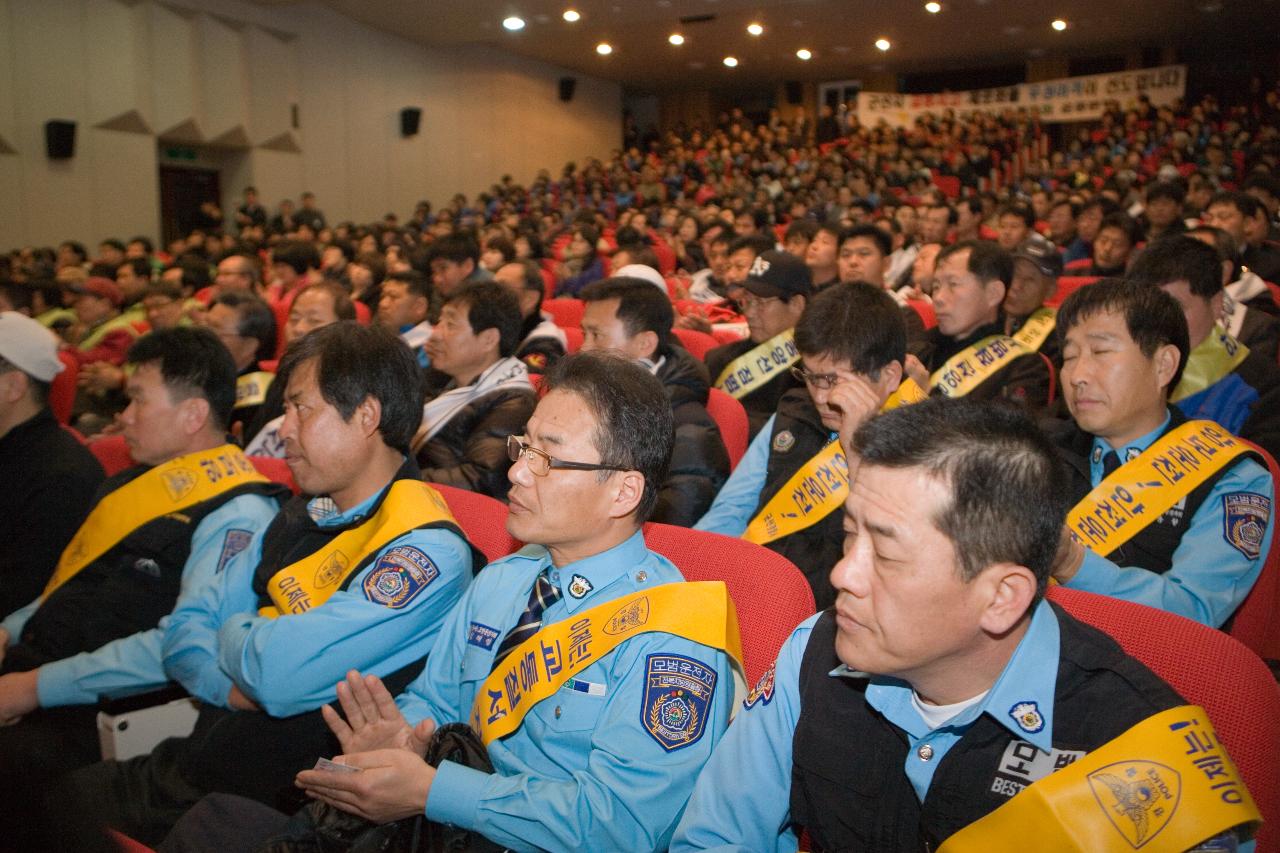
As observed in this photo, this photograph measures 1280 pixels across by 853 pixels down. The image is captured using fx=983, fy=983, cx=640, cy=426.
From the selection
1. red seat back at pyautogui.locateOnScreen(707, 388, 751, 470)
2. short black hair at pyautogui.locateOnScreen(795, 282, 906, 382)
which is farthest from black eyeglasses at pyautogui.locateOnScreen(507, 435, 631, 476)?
red seat back at pyautogui.locateOnScreen(707, 388, 751, 470)

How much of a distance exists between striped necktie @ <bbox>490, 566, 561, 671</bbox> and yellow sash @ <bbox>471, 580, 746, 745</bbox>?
4cm

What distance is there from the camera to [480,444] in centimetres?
283

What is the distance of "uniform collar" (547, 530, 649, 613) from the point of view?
156cm

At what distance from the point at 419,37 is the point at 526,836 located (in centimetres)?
1700

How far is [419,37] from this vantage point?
53.8ft

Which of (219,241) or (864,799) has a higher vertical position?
(219,241)

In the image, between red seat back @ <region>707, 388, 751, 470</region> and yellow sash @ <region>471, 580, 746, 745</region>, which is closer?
yellow sash @ <region>471, 580, 746, 745</region>

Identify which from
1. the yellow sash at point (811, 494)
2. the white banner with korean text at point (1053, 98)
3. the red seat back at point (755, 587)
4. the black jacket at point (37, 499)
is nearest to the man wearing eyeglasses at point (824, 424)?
the yellow sash at point (811, 494)

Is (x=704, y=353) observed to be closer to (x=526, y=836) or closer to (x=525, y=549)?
(x=525, y=549)

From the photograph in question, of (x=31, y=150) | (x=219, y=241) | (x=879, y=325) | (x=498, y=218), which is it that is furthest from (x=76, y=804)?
(x=498, y=218)

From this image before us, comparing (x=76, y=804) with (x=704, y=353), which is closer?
(x=76, y=804)

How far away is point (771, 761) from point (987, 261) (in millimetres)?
2574

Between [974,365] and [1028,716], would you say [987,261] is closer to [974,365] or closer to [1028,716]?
[974,365]

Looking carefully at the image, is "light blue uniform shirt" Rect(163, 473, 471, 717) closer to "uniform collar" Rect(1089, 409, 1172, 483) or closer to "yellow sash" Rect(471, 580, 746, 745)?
"yellow sash" Rect(471, 580, 746, 745)
